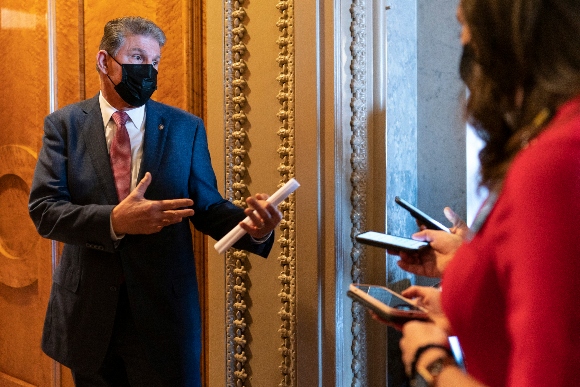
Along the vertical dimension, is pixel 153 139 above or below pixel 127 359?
above

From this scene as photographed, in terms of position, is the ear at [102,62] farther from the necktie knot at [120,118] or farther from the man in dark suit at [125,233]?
the necktie knot at [120,118]

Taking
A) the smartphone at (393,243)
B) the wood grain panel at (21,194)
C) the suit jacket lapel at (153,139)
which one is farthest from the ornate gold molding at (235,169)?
the wood grain panel at (21,194)

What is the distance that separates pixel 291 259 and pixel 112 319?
2.08 feet

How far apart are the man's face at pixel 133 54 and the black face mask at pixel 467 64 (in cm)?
138

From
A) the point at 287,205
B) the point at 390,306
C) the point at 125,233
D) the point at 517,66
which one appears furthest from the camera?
the point at 287,205

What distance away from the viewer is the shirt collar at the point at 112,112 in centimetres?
211

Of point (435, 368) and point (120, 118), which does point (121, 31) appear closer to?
point (120, 118)

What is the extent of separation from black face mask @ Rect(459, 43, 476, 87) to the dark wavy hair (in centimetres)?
4

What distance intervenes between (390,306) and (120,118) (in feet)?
4.28

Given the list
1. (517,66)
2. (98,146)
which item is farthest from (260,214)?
(517,66)

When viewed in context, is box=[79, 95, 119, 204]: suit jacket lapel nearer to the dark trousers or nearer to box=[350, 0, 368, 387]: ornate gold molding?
the dark trousers

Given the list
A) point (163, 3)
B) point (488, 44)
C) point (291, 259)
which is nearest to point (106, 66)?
point (163, 3)

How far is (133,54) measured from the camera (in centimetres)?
212

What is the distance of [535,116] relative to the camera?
0.84 meters
